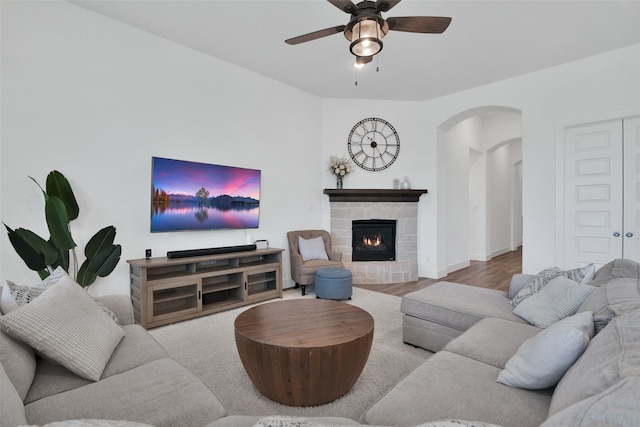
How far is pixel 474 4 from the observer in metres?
2.91

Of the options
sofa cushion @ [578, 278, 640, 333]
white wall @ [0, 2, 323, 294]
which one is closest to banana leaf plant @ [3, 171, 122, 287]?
white wall @ [0, 2, 323, 294]

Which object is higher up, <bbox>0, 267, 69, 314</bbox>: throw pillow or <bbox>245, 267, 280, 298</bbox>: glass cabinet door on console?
<bbox>0, 267, 69, 314</bbox>: throw pillow

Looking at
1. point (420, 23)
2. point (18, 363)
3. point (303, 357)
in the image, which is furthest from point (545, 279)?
point (18, 363)

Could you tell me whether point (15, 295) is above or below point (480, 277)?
above

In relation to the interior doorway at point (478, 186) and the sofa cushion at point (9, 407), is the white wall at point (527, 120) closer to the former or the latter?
the interior doorway at point (478, 186)

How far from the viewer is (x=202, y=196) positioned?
382 centimetres

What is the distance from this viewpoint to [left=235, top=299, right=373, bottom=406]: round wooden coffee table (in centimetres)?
175

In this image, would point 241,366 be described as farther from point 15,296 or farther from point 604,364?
point 604,364

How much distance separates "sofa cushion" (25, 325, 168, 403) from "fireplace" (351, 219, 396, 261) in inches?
154

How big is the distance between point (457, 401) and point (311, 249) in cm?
352

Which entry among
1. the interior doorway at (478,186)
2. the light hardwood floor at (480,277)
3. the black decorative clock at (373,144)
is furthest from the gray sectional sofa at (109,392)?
the interior doorway at (478,186)

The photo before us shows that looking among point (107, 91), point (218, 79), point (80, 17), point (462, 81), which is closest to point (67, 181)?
point (107, 91)

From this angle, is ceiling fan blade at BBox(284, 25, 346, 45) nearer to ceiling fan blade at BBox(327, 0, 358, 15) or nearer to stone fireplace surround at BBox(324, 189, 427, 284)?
ceiling fan blade at BBox(327, 0, 358, 15)

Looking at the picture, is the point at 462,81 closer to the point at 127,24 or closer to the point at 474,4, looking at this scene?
the point at 474,4
